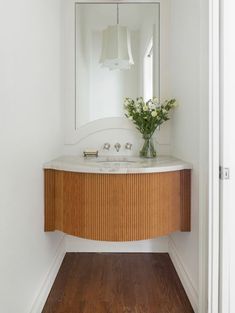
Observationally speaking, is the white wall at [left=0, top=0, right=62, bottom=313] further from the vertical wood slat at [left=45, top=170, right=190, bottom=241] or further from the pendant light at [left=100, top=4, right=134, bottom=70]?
the pendant light at [left=100, top=4, right=134, bottom=70]

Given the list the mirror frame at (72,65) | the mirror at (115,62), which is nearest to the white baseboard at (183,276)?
the mirror frame at (72,65)

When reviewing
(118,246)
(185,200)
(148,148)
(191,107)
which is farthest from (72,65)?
(118,246)

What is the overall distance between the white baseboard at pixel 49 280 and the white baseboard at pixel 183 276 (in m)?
0.87

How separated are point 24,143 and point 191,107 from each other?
99 cm

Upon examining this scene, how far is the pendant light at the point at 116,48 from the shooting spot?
2.16m

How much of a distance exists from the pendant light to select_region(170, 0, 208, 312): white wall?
0.38 m

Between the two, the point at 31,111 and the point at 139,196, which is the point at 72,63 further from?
the point at 139,196

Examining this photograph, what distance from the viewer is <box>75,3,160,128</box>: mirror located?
7.06 ft

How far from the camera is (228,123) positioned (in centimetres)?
122

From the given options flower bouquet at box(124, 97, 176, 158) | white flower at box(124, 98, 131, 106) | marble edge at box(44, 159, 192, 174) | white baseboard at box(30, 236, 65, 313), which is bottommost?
white baseboard at box(30, 236, 65, 313)

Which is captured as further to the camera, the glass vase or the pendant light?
the pendant light

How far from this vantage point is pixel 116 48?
2.18 metres

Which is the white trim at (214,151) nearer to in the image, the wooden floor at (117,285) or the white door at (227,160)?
the white door at (227,160)

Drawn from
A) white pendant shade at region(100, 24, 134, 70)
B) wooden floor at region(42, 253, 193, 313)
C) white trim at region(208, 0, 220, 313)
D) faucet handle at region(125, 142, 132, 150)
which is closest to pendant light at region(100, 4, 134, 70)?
white pendant shade at region(100, 24, 134, 70)
